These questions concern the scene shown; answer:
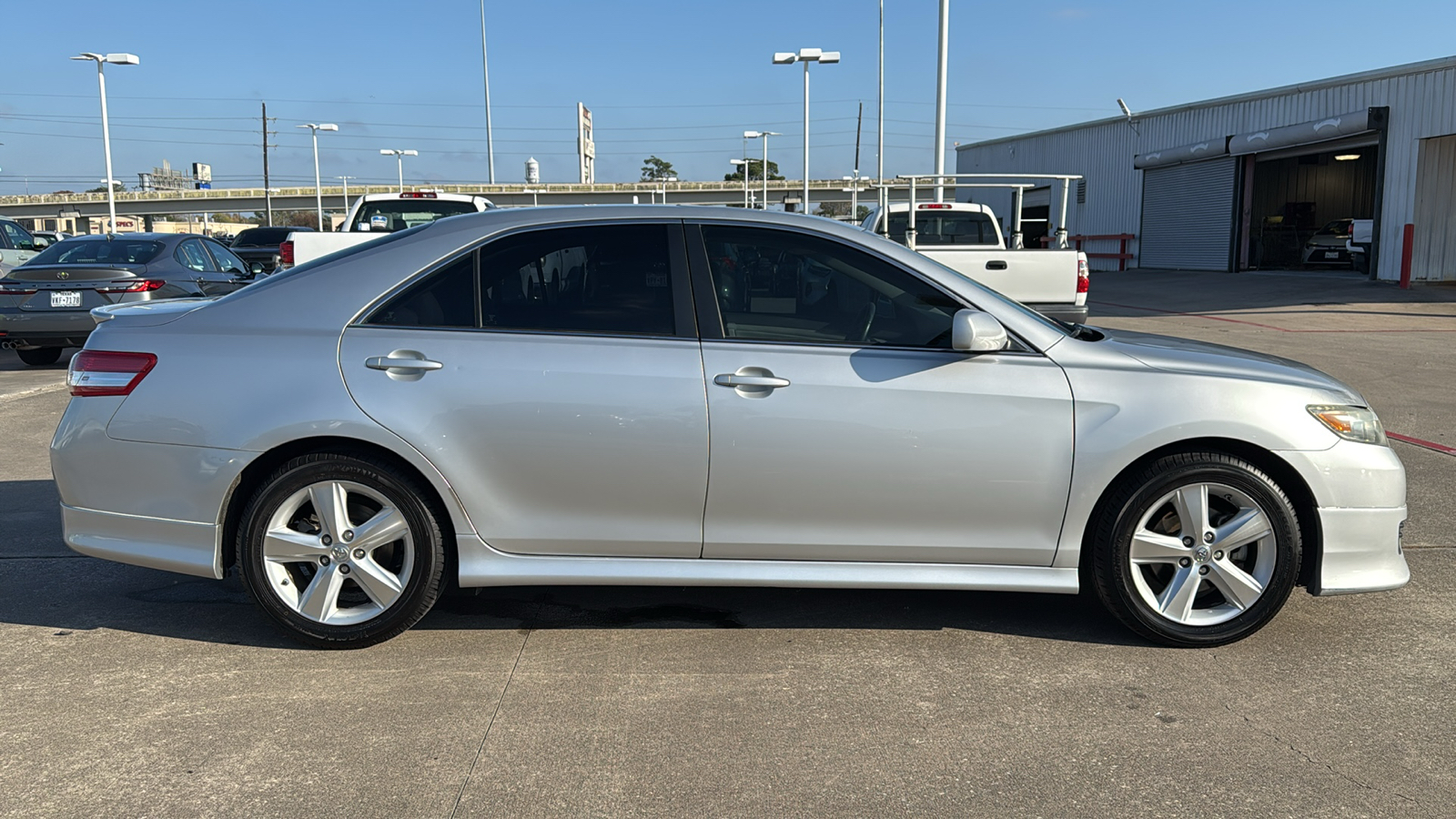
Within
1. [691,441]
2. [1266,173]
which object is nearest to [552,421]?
[691,441]

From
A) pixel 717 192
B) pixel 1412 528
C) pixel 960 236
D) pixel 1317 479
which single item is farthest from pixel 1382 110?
pixel 717 192

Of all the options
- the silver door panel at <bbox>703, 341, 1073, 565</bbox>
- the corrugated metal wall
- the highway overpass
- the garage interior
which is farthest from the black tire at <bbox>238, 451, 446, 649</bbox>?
the highway overpass

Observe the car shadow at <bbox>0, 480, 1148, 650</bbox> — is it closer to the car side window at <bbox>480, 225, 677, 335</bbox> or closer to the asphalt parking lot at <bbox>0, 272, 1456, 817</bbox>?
the asphalt parking lot at <bbox>0, 272, 1456, 817</bbox>

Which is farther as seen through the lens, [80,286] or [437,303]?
[80,286]

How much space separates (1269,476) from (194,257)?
11976 mm

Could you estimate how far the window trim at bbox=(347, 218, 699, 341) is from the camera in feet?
13.0

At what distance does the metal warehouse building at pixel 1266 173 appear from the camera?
2322 cm

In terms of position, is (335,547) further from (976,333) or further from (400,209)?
(400,209)

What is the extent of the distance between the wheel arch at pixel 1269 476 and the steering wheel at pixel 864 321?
1015 millimetres

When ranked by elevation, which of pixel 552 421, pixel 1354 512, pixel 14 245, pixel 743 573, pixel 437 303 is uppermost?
pixel 14 245

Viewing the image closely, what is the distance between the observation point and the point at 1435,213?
23.3m

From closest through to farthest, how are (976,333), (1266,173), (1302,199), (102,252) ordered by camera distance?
1. (976,333)
2. (102,252)
3. (1266,173)
4. (1302,199)

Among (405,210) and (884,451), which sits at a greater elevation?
(405,210)

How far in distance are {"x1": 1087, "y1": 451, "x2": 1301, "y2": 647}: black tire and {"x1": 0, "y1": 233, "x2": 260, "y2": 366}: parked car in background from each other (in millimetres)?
10614
